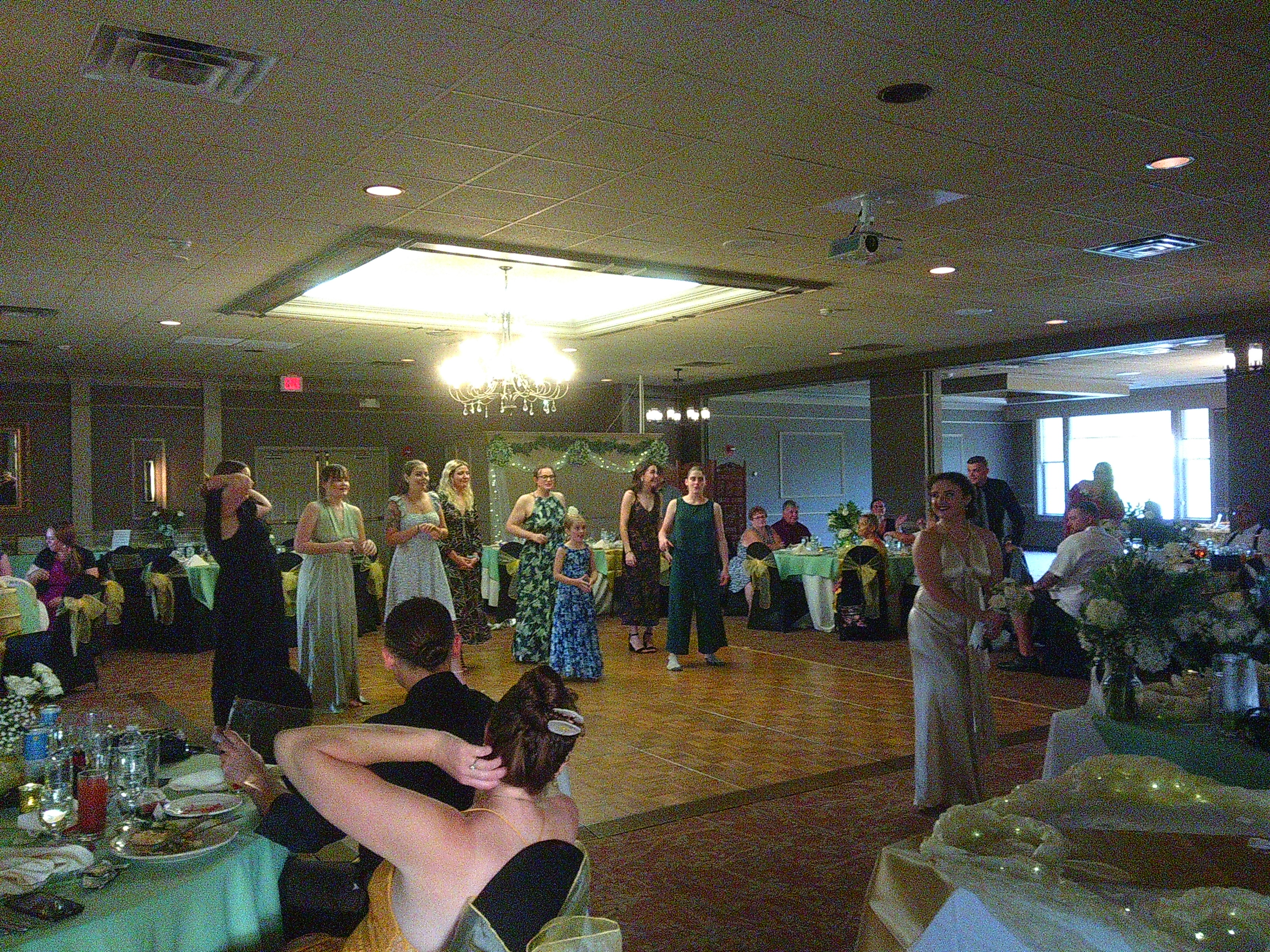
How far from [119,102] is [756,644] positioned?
7154 mm

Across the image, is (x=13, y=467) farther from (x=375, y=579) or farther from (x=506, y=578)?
(x=506, y=578)

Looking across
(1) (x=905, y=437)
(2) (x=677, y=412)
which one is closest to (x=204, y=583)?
(1) (x=905, y=437)

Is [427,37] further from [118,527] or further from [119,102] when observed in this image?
[118,527]

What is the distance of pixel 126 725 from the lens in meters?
2.88

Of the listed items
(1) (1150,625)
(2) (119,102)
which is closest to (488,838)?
(1) (1150,625)

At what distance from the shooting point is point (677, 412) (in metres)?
18.1

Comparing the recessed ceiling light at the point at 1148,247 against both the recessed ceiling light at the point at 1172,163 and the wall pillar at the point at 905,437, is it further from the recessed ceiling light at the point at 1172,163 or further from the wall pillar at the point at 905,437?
the wall pillar at the point at 905,437

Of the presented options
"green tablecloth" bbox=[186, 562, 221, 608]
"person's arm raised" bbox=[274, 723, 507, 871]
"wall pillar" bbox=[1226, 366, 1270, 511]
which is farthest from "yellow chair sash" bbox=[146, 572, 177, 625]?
"wall pillar" bbox=[1226, 366, 1270, 511]

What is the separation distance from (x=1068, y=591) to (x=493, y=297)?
19.6 feet

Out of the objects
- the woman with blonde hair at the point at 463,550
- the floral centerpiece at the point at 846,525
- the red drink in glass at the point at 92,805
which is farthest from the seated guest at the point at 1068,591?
the red drink in glass at the point at 92,805

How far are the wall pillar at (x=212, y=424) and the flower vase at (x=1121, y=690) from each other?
1363cm

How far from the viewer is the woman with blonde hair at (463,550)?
809 centimetres

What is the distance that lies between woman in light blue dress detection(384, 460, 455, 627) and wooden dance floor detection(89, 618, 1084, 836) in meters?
0.81

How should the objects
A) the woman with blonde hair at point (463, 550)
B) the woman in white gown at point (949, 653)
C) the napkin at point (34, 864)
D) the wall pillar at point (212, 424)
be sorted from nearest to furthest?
the napkin at point (34, 864) < the woman in white gown at point (949, 653) < the woman with blonde hair at point (463, 550) < the wall pillar at point (212, 424)
